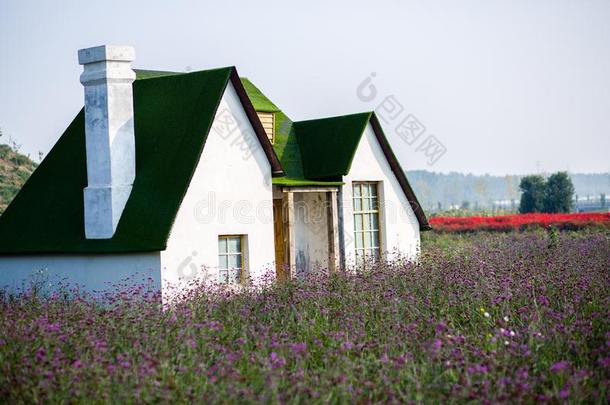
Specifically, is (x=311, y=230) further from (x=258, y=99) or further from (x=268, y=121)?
(x=258, y=99)

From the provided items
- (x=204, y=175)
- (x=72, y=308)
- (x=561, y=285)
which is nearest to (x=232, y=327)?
(x=72, y=308)

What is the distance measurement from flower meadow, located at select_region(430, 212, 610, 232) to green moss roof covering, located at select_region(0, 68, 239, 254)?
64.1ft

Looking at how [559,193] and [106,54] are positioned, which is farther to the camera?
[559,193]

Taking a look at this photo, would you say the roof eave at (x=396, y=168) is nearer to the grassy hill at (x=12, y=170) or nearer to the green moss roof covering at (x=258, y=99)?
the green moss roof covering at (x=258, y=99)

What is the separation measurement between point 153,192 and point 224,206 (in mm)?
1337

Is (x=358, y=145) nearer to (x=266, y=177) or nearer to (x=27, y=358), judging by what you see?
(x=266, y=177)

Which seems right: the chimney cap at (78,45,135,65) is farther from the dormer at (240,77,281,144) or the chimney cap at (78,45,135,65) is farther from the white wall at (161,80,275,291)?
the dormer at (240,77,281,144)

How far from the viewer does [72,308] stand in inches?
477

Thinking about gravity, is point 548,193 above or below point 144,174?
above

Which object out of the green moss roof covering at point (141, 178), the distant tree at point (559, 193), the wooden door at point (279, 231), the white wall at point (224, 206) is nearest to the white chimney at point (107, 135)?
the green moss roof covering at point (141, 178)

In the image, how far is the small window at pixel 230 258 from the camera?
16406mm

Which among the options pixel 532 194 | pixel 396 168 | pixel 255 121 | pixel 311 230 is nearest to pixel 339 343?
pixel 255 121

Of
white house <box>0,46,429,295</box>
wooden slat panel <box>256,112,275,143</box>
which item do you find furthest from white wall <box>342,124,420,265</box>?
wooden slat panel <box>256,112,275,143</box>

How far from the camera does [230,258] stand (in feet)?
54.7
